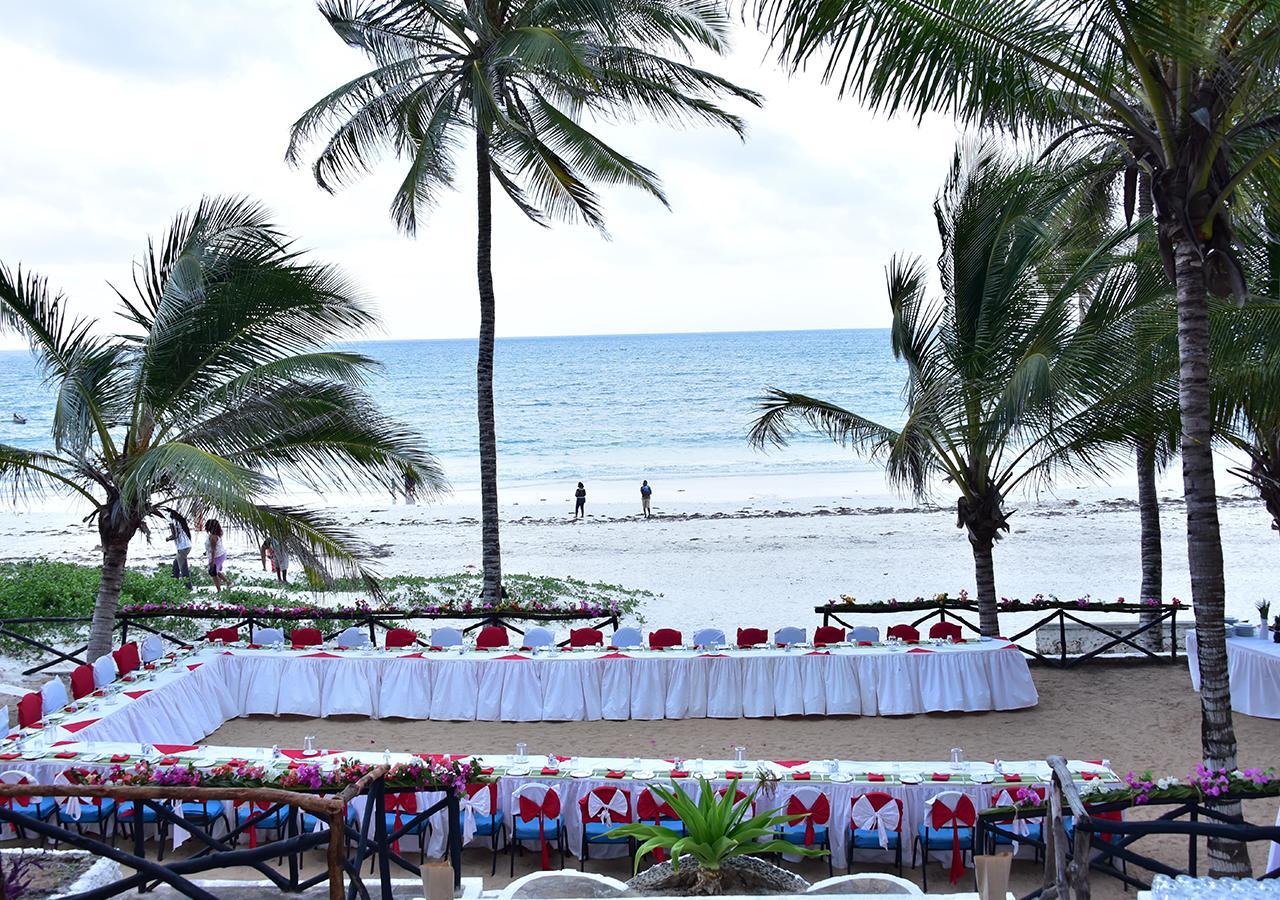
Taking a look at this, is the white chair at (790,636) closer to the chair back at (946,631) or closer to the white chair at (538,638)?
the chair back at (946,631)

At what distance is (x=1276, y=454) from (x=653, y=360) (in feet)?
350

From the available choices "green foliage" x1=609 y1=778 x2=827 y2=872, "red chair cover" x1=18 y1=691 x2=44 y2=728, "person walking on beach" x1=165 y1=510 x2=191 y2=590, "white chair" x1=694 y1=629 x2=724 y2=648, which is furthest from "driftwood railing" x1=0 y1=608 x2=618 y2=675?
"green foliage" x1=609 y1=778 x2=827 y2=872

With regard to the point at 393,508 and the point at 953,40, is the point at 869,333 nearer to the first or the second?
the point at 393,508

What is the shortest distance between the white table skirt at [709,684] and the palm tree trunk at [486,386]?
134 inches

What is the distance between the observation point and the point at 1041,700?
47.5ft

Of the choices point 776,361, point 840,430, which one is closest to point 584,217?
point 840,430

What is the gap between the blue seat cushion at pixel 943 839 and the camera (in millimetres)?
9230

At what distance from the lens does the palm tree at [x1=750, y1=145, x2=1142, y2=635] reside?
11.7 meters

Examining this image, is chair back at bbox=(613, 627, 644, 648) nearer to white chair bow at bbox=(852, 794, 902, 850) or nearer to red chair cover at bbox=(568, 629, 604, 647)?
red chair cover at bbox=(568, 629, 604, 647)

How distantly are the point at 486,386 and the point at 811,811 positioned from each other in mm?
10343

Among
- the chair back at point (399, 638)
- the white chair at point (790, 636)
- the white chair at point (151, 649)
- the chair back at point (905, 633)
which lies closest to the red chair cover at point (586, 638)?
the chair back at point (399, 638)

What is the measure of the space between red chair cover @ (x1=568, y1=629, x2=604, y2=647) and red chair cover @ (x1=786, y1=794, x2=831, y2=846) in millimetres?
5558

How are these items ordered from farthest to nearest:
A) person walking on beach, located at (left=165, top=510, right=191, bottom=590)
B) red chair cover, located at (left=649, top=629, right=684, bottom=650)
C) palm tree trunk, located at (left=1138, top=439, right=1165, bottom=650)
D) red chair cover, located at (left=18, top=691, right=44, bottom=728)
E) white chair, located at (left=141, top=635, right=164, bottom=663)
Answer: person walking on beach, located at (left=165, top=510, right=191, bottom=590) < palm tree trunk, located at (left=1138, top=439, right=1165, bottom=650) < red chair cover, located at (left=649, top=629, right=684, bottom=650) < white chair, located at (left=141, top=635, right=164, bottom=663) < red chair cover, located at (left=18, top=691, right=44, bottom=728)

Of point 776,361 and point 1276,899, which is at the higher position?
point 776,361
